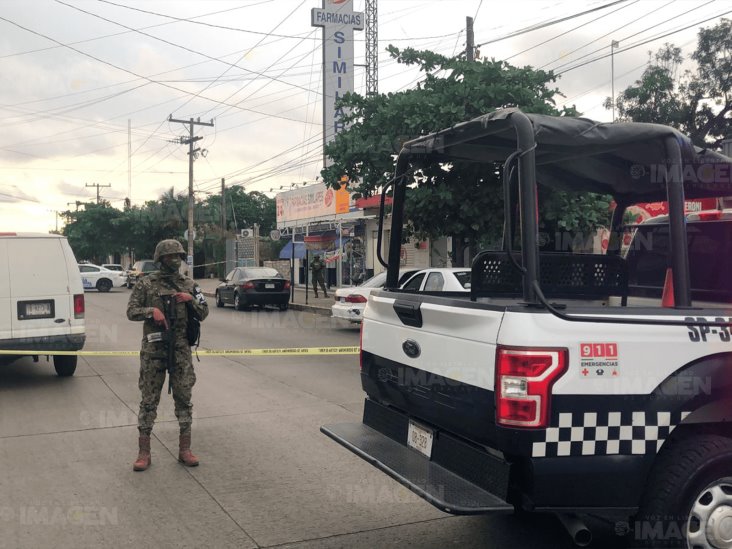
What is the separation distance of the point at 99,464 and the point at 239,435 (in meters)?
1.39

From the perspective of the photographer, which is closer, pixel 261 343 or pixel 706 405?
pixel 706 405

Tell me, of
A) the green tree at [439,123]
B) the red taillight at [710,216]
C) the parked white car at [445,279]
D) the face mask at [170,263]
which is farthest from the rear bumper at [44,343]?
the red taillight at [710,216]

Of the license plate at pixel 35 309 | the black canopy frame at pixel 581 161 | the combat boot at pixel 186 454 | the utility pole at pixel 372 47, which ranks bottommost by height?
the combat boot at pixel 186 454

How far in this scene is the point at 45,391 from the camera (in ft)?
29.1

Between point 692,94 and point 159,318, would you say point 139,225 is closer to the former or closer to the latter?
point 692,94

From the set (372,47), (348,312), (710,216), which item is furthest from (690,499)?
(372,47)

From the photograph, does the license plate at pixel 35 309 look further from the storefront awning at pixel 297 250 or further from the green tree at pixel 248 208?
the green tree at pixel 248 208

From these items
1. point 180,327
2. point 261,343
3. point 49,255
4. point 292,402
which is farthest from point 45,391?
point 261,343

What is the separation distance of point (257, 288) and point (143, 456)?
1649 cm

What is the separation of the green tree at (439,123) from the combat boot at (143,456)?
6.31m

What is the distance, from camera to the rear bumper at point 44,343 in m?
9.03

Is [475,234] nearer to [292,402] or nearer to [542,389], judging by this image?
[292,402]

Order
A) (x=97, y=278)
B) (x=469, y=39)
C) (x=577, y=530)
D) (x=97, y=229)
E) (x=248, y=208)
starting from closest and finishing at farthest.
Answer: (x=577, y=530) < (x=469, y=39) < (x=97, y=278) < (x=97, y=229) < (x=248, y=208)

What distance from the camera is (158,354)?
570cm
